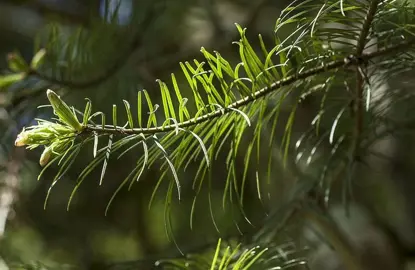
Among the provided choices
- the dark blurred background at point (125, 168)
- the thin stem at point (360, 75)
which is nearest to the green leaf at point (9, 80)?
the dark blurred background at point (125, 168)

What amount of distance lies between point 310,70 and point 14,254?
1.01 feet

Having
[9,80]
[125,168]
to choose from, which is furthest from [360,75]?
[125,168]

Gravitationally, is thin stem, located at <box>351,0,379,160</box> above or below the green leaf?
below

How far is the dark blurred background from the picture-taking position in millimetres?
564

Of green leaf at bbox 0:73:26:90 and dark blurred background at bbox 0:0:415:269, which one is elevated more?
green leaf at bbox 0:73:26:90

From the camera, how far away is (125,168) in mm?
796

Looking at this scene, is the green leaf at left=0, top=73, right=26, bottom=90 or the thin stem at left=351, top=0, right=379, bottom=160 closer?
the thin stem at left=351, top=0, right=379, bottom=160

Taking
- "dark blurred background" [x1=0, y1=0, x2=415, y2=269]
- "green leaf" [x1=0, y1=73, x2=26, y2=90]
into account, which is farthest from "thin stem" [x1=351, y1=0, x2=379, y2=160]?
"green leaf" [x1=0, y1=73, x2=26, y2=90]

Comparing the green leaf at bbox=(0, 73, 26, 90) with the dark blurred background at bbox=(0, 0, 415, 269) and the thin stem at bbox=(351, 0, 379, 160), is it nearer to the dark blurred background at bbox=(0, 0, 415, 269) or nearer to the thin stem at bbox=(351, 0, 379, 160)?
the dark blurred background at bbox=(0, 0, 415, 269)

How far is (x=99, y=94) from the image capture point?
580mm

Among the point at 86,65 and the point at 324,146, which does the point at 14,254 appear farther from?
the point at 324,146

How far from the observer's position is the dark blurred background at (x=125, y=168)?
1.85 ft

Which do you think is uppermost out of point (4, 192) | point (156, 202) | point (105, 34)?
point (105, 34)

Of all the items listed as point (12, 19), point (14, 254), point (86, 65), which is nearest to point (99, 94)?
point (86, 65)
